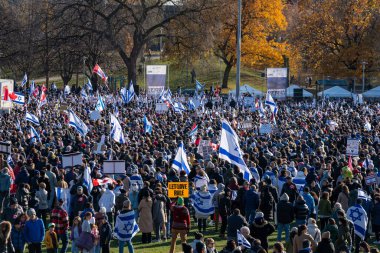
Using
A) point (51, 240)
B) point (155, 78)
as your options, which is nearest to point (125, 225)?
point (51, 240)

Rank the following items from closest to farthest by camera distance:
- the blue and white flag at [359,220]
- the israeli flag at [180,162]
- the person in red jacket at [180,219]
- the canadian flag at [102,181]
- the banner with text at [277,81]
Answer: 1. the person in red jacket at [180,219]
2. the blue and white flag at [359,220]
3. the canadian flag at [102,181]
4. the israeli flag at [180,162]
5. the banner with text at [277,81]

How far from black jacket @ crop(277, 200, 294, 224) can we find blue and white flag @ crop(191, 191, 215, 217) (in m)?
1.82

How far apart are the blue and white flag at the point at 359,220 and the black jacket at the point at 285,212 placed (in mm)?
1286

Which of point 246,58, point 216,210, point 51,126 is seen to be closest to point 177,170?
point 216,210

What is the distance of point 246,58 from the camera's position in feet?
226

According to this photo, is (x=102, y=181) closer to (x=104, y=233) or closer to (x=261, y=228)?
(x=104, y=233)

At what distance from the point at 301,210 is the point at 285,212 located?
0.34 m

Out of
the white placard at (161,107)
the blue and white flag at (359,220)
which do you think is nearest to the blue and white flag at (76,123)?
the white placard at (161,107)

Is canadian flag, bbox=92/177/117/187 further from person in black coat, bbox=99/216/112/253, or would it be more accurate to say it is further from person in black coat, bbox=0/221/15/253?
person in black coat, bbox=0/221/15/253

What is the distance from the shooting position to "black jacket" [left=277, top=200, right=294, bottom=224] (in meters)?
17.2

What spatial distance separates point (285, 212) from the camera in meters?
17.3

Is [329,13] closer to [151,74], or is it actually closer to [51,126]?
[151,74]

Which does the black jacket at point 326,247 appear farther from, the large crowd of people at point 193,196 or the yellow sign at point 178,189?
the yellow sign at point 178,189

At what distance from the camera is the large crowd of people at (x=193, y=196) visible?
15023mm
